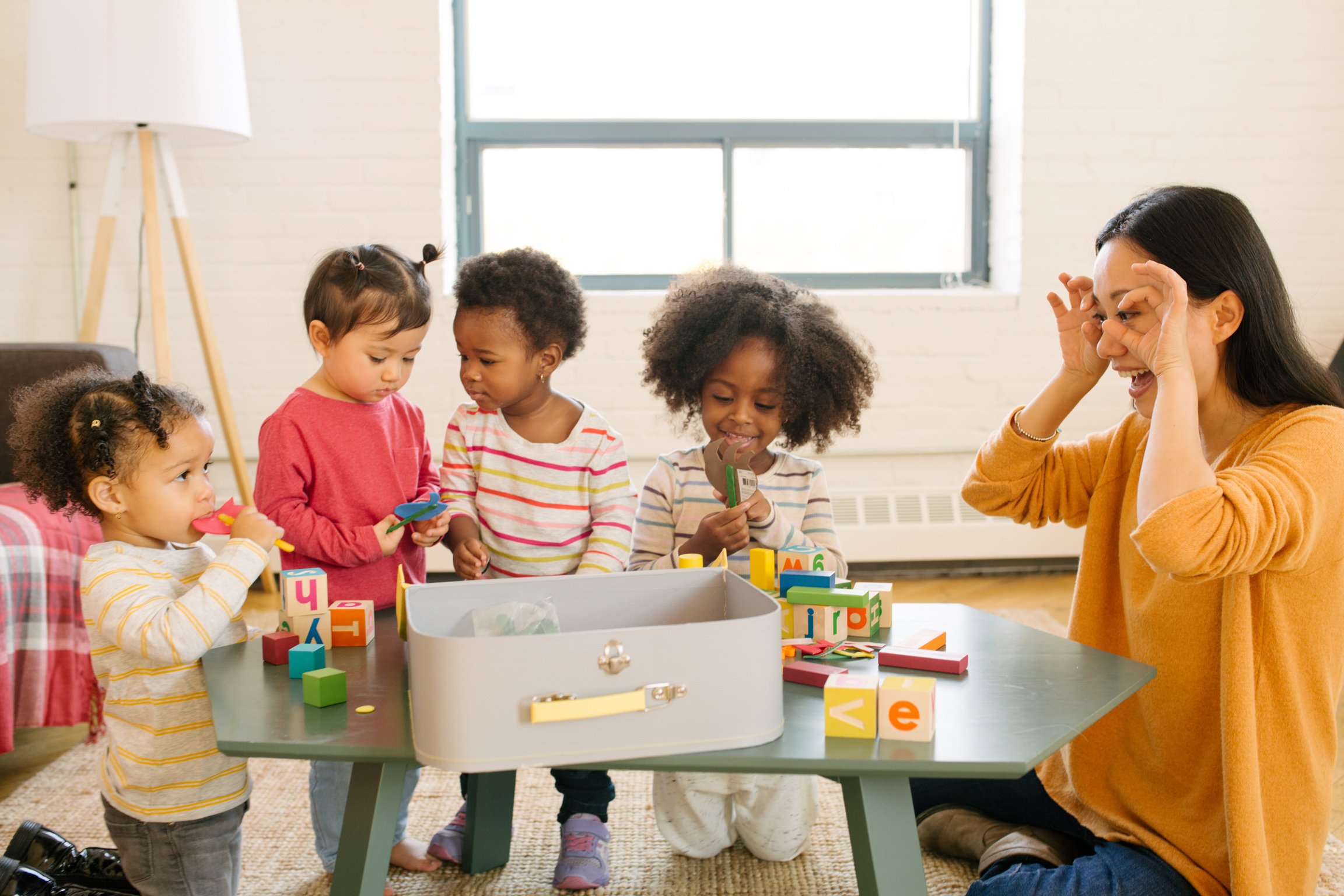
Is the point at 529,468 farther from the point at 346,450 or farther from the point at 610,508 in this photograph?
the point at 346,450

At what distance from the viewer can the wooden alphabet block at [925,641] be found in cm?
122

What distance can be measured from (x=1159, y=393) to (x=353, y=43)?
A: 2.85 meters

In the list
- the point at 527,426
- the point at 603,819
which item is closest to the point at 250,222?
the point at 527,426

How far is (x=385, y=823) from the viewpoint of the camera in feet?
3.47

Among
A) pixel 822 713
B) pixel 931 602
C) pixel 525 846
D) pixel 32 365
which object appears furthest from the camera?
pixel 931 602

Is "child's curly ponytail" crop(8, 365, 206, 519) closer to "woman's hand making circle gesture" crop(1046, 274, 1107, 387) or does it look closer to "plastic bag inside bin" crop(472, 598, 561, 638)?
"plastic bag inside bin" crop(472, 598, 561, 638)

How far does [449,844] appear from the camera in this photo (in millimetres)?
1717

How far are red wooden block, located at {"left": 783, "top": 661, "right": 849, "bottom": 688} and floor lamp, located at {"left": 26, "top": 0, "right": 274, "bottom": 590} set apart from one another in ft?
6.89

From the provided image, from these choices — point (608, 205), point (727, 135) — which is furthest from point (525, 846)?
point (727, 135)

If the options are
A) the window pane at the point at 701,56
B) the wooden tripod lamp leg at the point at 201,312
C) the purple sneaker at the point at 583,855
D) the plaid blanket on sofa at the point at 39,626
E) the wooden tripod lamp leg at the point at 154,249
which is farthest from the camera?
the window pane at the point at 701,56

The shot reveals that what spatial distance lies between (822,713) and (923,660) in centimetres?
18

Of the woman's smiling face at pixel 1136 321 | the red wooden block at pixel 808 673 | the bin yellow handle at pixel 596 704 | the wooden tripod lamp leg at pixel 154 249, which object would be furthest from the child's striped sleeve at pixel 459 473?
the wooden tripod lamp leg at pixel 154 249

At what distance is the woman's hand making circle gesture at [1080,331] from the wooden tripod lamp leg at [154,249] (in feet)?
7.45

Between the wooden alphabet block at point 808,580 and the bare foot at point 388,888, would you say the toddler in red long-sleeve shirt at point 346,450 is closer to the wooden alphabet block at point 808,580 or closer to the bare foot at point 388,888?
the bare foot at point 388,888
